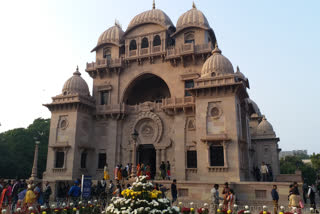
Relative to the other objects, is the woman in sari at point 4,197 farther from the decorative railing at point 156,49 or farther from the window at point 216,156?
the decorative railing at point 156,49

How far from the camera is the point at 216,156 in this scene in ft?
73.9

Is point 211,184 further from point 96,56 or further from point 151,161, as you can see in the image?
point 96,56

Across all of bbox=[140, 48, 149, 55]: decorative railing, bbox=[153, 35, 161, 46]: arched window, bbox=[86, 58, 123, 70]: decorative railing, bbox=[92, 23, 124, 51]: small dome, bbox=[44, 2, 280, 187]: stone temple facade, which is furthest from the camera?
bbox=[92, 23, 124, 51]: small dome

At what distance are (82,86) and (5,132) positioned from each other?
23.0 m

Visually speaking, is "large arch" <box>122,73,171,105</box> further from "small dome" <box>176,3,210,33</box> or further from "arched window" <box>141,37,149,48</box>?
"small dome" <box>176,3,210,33</box>

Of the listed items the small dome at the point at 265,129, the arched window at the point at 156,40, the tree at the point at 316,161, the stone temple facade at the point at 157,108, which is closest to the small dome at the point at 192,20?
the stone temple facade at the point at 157,108

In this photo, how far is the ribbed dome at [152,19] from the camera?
1208 inches

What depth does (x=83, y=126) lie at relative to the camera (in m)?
29.0

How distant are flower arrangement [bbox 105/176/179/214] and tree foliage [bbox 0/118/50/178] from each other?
3368 cm

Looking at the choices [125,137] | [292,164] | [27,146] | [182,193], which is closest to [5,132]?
[27,146]

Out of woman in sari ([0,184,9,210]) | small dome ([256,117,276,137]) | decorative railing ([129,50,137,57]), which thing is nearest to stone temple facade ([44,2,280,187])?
decorative railing ([129,50,137,57])

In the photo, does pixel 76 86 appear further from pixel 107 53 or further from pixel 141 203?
pixel 141 203

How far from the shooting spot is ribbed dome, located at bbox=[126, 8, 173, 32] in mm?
30673

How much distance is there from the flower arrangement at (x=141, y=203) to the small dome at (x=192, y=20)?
22671 millimetres
